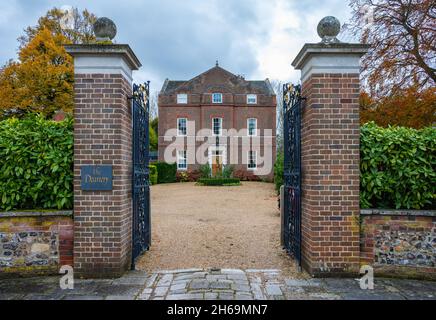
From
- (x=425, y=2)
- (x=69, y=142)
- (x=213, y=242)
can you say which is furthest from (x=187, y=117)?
(x=69, y=142)

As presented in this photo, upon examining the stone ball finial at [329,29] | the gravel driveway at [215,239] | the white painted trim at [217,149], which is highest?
the stone ball finial at [329,29]

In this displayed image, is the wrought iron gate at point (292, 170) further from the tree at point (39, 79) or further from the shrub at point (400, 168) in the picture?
the tree at point (39, 79)

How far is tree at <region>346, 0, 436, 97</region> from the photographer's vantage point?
12.7 meters

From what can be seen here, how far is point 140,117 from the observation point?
604 cm

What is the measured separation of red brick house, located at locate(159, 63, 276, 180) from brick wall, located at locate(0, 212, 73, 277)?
25.8m

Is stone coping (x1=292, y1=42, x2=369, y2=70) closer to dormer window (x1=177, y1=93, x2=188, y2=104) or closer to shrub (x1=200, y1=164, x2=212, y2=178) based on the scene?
shrub (x1=200, y1=164, x2=212, y2=178)

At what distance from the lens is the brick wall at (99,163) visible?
4.99 m

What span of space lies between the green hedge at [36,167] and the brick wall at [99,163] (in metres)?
0.23

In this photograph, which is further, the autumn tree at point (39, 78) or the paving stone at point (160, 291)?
the autumn tree at point (39, 78)

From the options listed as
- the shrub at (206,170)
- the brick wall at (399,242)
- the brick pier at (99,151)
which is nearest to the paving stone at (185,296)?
the brick pier at (99,151)

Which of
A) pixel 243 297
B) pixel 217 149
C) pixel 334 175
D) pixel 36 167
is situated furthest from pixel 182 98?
pixel 243 297

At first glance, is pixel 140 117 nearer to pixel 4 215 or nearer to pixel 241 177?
pixel 4 215

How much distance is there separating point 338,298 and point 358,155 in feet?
6.44

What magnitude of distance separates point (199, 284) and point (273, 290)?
93cm
